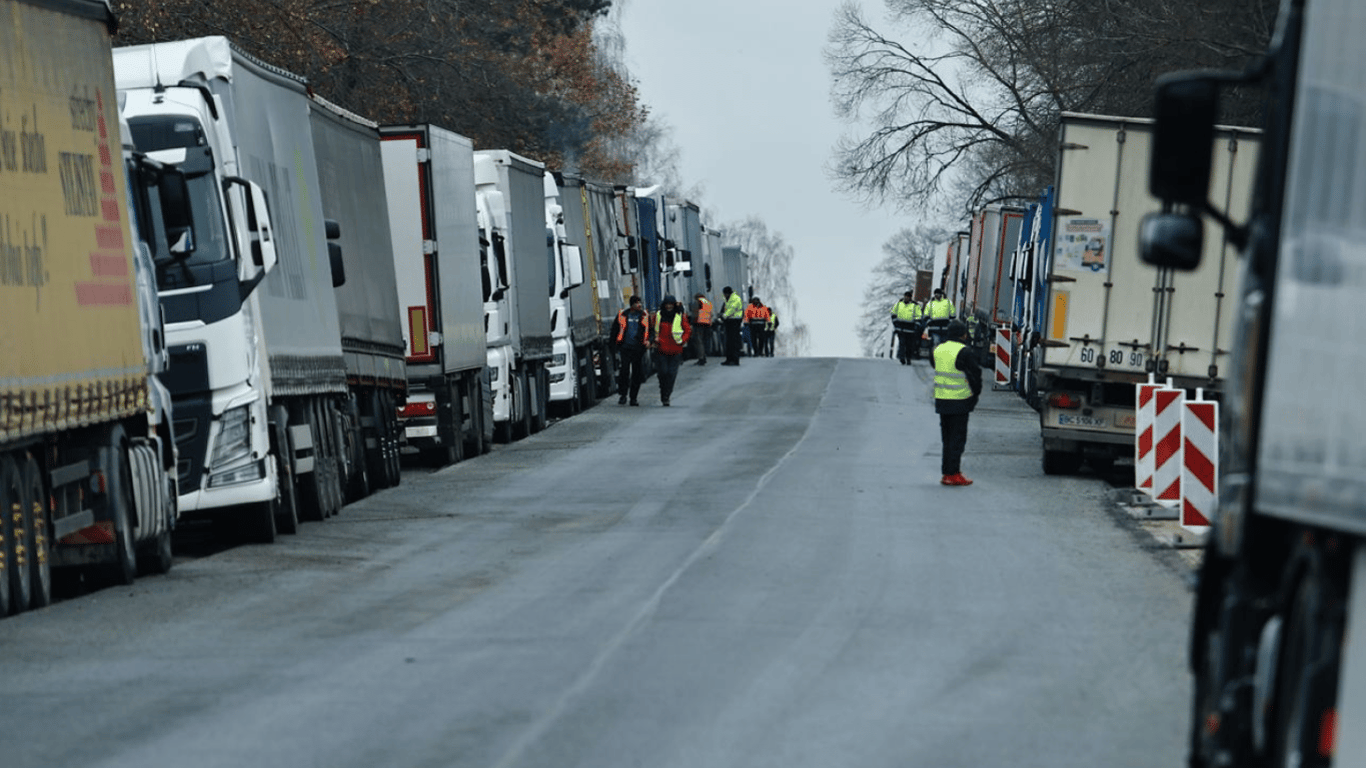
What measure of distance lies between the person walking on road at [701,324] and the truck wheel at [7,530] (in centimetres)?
4278

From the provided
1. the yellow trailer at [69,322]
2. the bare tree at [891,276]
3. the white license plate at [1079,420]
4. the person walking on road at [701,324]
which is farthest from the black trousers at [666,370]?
the bare tree at [891,276]

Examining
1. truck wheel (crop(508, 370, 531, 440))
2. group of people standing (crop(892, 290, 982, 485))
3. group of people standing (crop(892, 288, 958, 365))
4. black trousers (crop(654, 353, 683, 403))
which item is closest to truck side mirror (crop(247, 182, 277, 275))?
group of people standing (crop(892, 290, 982, 485))

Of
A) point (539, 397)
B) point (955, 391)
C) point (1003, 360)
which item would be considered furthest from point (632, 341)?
point (955, 391)

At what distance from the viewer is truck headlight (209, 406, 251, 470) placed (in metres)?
17.0

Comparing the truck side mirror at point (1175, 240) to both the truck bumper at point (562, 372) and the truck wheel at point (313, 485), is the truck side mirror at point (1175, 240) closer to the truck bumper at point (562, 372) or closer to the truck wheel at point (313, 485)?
the truck wheel at point (313, 485)

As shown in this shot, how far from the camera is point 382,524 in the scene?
63.0 ft

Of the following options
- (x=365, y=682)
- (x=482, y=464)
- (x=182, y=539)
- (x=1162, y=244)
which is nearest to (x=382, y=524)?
(x=182, y=539)

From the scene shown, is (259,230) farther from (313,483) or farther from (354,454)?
(354,454)

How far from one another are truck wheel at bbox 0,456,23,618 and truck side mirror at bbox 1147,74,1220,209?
8434mm

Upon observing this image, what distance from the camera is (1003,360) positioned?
4550 cm

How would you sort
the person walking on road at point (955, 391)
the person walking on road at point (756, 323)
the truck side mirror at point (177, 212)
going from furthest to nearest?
the person walking on road at point (756, 323) < the person walking on road at point (955, 391) < the truck side mirror at point (177, 212)

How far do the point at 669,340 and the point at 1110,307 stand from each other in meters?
14.6

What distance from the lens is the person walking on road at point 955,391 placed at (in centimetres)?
2238

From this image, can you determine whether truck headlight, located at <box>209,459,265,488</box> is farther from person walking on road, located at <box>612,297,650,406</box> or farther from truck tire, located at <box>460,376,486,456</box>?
person walking on road, located at <box>612,297,650,406</box>
